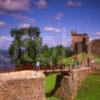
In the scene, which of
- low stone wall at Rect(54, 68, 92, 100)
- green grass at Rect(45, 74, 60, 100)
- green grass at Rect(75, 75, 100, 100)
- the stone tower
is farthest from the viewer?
the stone tower

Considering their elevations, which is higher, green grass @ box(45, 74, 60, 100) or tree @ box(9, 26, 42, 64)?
tree @ box(9, 26, 42, 64)

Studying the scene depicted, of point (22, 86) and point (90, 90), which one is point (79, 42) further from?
point (22, 86)

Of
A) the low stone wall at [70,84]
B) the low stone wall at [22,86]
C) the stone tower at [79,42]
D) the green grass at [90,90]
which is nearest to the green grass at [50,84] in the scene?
the low stone wall at [70,84]

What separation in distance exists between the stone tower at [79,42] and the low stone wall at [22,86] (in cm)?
3186

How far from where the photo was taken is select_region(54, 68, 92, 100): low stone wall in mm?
43469

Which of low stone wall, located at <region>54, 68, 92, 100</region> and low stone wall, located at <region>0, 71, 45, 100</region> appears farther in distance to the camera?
low stone wall, located at <region>54, 68, 92, 100</region>

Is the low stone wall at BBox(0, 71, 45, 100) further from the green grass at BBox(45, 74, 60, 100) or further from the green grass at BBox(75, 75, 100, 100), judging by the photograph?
the green grass at BBox(75, 75, 100, 100)

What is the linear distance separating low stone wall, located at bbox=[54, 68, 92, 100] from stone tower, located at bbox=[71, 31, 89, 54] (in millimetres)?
22168

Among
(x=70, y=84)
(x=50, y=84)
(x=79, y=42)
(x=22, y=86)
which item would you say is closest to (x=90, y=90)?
(x=70, y=84)

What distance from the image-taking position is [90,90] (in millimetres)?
43812

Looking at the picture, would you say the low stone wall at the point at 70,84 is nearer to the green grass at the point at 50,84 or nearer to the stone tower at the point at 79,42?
the green grass at the point at 50,84

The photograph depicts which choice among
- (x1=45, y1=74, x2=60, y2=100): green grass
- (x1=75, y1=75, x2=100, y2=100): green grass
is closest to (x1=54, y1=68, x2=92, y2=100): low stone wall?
(x1=75, y1=75, x2=100, y2=100): green grass

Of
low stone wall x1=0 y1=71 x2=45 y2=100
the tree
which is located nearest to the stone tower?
the tree

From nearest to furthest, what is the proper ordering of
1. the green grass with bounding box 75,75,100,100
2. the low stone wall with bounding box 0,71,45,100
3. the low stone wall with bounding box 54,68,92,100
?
the low stone wall with bounding box 0,71,45,100 < the green grass with bounding box 75,75,100,100 < the low stone wall with bounding box 54,68,92,100
